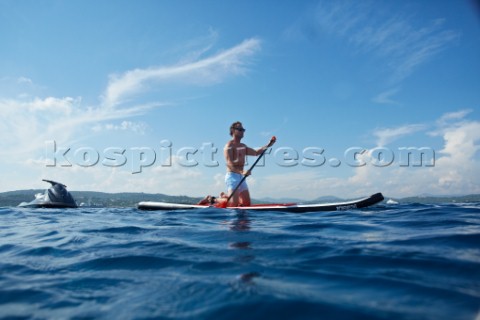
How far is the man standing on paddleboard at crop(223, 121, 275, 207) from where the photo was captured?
1045 cm

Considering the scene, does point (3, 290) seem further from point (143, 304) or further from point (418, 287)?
point (418, 287)

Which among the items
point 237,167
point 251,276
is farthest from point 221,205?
point 251,276

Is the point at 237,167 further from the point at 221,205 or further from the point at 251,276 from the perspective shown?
the point at 251,276

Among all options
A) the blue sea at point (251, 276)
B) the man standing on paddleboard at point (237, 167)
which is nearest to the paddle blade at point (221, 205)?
the man standing on paddleboard at point (237, 167)

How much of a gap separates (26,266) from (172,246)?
1.78 m

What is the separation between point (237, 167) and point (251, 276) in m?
7.74

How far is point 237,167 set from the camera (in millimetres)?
10688

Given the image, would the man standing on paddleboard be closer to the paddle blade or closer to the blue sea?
the paddle blade

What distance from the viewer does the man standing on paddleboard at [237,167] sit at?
10.5 metres

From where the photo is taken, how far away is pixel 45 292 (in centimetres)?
293

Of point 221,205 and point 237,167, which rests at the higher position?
point 237,167

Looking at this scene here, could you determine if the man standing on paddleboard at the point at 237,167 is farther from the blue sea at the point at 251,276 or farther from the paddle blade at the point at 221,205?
the blue sea at the point at 251,276

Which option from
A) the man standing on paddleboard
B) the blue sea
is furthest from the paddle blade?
the blue sea

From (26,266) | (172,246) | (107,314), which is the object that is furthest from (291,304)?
(26,266)
